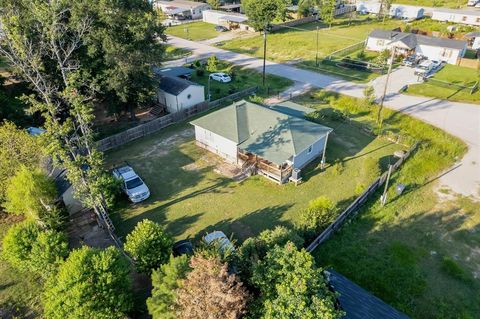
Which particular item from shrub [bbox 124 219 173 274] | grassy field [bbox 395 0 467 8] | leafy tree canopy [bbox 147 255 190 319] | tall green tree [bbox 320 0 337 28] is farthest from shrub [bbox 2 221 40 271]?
grassy field [bbox 395 0 467 8]

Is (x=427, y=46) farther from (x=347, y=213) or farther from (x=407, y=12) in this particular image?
(x=347, y=213)

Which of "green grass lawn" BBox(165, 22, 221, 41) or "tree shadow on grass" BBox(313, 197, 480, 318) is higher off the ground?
→ "green grass lawn" BBox(165, 22, 221, 41)

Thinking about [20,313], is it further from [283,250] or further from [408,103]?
[408,103]

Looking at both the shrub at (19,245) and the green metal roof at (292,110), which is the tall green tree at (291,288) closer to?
the shrub at (19,245)

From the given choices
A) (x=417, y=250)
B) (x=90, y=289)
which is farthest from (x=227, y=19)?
(x=90, y=289)

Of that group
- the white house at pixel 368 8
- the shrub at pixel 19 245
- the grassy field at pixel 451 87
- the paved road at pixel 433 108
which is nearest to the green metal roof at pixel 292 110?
the paved road at pixel 433 108

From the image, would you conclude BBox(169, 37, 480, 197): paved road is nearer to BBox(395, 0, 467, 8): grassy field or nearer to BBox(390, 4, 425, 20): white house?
BBox(390, 4, 425, 20): white house
